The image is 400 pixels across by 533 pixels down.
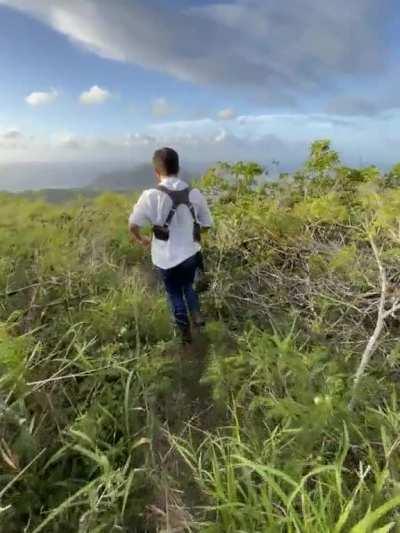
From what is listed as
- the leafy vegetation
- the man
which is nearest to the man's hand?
the man

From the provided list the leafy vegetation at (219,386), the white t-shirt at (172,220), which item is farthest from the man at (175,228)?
the leafy vegetation at (219,386)

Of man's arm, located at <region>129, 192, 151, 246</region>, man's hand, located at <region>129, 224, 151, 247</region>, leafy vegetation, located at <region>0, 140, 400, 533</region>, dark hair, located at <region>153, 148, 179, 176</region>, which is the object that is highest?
dark hair, located at <region>153, 148, 179, 176</region>

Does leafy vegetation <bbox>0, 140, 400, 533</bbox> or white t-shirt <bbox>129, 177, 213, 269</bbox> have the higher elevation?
white t-shirt <bbox>129, 177, 213, 269</bbox>

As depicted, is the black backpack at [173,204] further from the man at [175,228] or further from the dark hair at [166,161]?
the dark hair at [166,161]

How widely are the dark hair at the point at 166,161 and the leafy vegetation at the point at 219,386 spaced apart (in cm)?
100

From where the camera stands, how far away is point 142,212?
11.8ft

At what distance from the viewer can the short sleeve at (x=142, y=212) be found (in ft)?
11.8

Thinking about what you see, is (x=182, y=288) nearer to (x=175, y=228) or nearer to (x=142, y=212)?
(x=175, y=228)

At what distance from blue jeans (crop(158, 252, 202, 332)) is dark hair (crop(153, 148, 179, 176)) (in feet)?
2.33

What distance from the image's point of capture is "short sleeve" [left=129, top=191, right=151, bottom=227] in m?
3.59

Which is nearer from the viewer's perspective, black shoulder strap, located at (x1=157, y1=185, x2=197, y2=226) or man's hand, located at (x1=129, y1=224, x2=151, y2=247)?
black shoulder strap, located at (x1=157, y1=185, x2=197, y2=226)

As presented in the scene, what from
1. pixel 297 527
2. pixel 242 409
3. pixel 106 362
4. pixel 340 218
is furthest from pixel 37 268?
pixel 297 527

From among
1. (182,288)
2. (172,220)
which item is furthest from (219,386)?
(172,220)

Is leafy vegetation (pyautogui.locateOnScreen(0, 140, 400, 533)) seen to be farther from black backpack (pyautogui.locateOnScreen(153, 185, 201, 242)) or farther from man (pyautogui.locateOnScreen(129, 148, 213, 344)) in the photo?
black backpack (pyautogui.locateOnScreen(153, 185, 201, 242))
